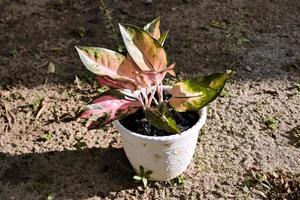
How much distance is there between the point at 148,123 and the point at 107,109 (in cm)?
22

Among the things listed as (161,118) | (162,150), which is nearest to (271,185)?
(162,150)

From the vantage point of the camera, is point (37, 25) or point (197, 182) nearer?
point (197, 182)

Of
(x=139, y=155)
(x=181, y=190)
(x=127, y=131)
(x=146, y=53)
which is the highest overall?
(x=146, y=53)

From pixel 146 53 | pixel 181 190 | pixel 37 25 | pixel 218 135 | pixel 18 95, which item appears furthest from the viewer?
pixel 37 25

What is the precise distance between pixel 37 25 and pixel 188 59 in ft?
3.20

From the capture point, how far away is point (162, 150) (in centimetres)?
186

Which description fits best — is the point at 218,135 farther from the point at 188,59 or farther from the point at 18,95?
the point at 18,95

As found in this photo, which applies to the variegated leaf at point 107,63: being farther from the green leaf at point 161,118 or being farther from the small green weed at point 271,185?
the small green weed at point 271,185

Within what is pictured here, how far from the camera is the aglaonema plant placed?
1761mm

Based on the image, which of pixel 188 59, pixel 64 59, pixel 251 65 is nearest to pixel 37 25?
pixel 64 59

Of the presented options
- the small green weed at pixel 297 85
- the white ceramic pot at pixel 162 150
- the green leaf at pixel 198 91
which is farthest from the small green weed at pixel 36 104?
the small green weed at pixel 297 85

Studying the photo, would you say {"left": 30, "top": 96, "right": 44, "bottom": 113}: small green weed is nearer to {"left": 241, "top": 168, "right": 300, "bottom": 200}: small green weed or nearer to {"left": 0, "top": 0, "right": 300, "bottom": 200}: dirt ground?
{"left": 0, "top": 0, "right": 300, "bottom": 200}: dirt ground

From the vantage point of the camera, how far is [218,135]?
2285 mm

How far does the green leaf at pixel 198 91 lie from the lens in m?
1.78
